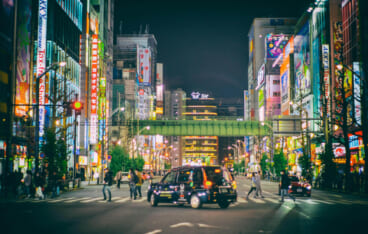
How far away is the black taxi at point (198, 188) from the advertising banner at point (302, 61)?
59.9 m

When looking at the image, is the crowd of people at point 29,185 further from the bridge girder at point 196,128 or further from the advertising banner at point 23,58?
the bridge girder at point 196,128

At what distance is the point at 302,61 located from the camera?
285ft

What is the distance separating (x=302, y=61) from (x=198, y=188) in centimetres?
6940

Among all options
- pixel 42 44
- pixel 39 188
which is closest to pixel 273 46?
pixel 42 44

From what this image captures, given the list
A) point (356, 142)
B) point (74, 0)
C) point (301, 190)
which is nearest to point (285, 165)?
point (356, 142)

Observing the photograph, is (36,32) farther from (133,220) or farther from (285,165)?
(133,220)

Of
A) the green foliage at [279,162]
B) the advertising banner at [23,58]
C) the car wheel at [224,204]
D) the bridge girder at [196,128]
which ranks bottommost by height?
the car wheel at [224,204]

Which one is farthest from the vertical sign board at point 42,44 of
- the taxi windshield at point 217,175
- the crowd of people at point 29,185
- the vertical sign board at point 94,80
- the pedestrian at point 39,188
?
the taxi windshield at point 217,175

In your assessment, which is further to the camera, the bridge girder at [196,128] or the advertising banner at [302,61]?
the advertising banner at [302,61]

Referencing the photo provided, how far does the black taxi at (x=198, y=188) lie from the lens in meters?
21.2

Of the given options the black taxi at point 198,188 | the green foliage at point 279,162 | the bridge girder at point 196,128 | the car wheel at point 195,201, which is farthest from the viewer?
the bridge girder at point 196,128

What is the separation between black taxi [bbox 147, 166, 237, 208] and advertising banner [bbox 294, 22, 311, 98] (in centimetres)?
5987

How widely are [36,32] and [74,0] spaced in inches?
735

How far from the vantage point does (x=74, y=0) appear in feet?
239
